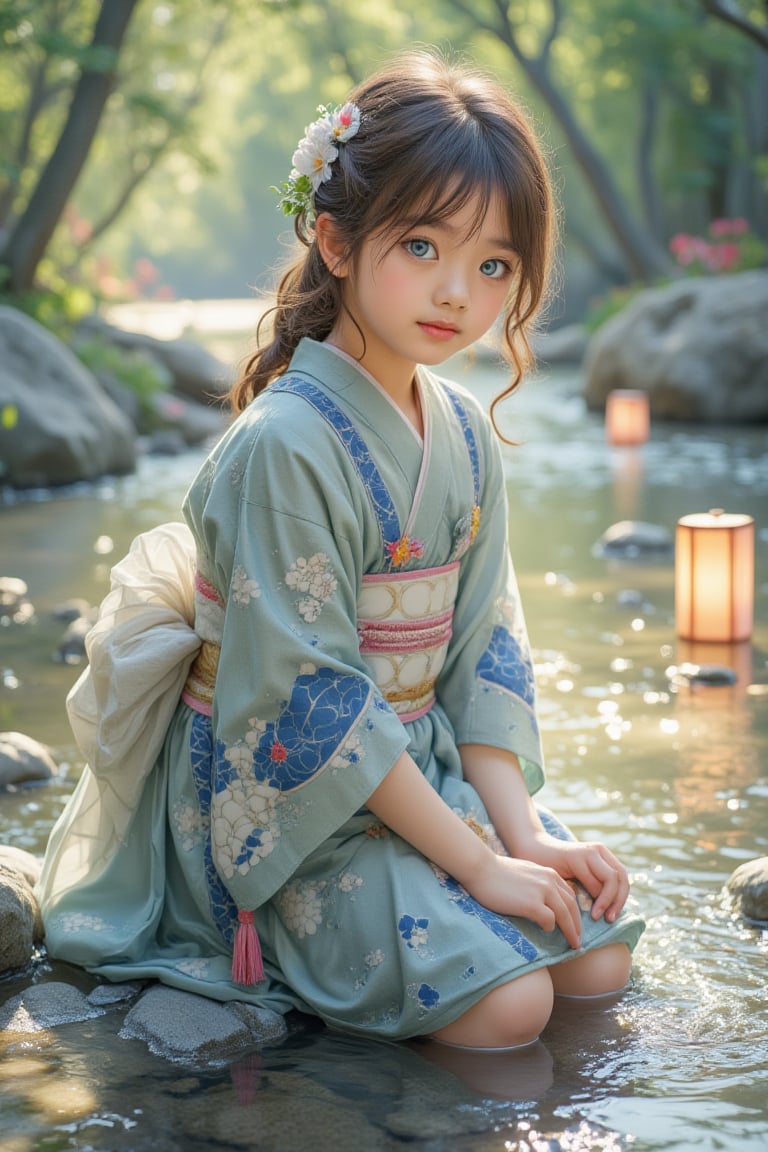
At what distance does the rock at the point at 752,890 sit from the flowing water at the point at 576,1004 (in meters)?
0.04

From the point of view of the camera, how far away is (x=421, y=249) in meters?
2.36

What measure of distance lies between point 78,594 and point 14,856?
3.06m

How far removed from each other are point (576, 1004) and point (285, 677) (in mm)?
767

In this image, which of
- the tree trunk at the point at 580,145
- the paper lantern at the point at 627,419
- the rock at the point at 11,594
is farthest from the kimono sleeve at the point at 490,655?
the tree trunk at the point at 580,145

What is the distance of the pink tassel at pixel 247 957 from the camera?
2.37 meters

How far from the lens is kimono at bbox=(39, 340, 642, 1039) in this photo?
2.30 meters

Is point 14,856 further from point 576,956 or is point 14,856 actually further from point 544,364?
point 544,364

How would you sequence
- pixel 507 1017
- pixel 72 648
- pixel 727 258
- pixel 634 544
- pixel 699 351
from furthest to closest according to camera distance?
pixel 727 258 → pixel 699 351 → pixel 634 544 → pixel 72 648 → pixel 507 1017

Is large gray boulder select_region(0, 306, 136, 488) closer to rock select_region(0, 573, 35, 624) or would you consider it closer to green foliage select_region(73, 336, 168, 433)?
green foliage select_region(73, 336, 168, 433)

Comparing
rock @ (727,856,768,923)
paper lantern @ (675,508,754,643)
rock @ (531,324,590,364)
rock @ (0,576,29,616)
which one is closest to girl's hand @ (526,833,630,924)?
rock @ (727,856,768,923)

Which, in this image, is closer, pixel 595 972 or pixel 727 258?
pixel 595 972

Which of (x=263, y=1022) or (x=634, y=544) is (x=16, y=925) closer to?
(x=263, y=1022)

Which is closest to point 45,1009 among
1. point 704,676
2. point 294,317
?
point 294,317

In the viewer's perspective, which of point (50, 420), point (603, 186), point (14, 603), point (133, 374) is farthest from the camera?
point (603, 186)
